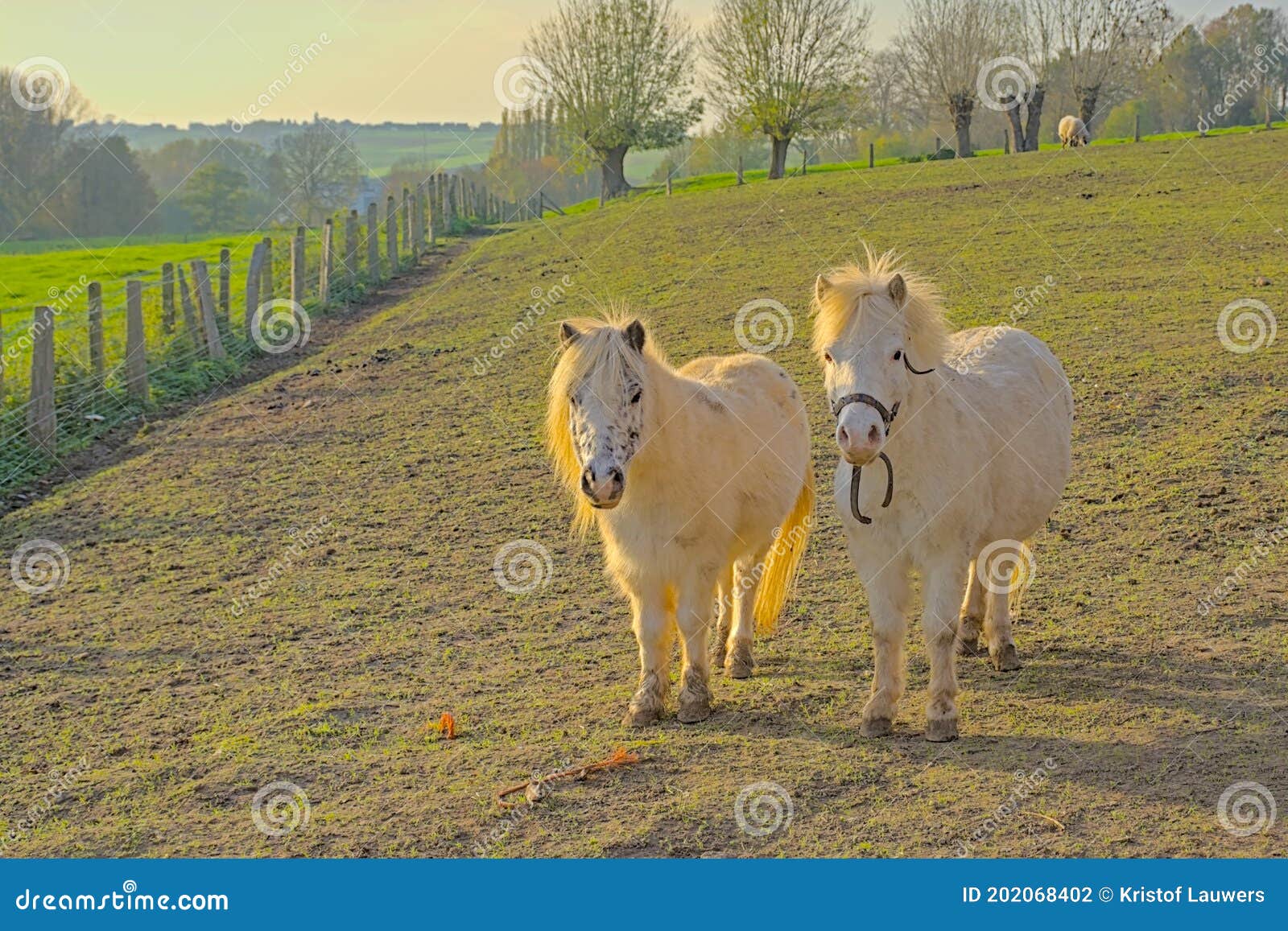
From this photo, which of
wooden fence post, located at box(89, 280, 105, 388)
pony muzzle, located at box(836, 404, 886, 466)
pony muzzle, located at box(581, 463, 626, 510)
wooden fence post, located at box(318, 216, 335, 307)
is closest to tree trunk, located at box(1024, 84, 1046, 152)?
wooden fence post, located at box(318, 216, 335, 307)

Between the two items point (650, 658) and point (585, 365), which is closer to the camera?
point (585, 365)

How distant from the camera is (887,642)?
512cm

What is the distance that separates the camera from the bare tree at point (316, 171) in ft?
165

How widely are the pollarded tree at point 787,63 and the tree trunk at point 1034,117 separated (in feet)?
22.7

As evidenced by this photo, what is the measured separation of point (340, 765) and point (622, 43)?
163ft

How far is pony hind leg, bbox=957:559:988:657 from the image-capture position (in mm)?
6203

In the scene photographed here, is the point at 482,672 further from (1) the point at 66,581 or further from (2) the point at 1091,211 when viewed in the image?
(2) the point at 1091,211

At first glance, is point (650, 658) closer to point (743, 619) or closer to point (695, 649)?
point (695, 649)

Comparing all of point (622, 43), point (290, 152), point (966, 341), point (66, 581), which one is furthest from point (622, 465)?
point (290, 152)

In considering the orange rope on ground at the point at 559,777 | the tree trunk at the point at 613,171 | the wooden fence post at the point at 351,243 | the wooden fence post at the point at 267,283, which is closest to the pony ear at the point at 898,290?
the orange rope on ground at the point at 559,777

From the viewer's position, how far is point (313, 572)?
8422 mm

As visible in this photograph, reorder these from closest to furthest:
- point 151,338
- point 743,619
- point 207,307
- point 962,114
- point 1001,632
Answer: point 1001,632 → point 743,619 → point 207,307 → point 151,338 → point 962,114

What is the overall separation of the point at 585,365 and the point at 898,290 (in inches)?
52.9

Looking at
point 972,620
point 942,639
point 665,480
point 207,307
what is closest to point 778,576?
point 972,620
